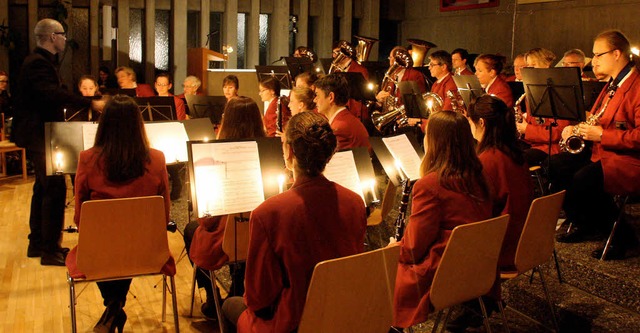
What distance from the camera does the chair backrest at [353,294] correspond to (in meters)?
2.17

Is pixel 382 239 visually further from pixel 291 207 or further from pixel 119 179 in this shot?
pixel 291 207

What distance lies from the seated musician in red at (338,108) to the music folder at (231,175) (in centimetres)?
140

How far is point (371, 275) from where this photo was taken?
7.55 feet

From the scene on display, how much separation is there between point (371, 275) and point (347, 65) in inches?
251

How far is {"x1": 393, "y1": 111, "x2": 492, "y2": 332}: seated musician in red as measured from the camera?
2.82 metres

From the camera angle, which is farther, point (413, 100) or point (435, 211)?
point (413, 100)

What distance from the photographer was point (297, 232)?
7.09 ft

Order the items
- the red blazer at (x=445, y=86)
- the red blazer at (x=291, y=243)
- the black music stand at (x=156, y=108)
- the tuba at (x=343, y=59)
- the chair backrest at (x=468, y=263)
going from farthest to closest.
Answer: the tuba at (x=343, y=59) < the red blazer at (x=445, y=86) < the black music stand at (x=156, y=108) < the chair backrest at (x=468, y=263) < the red blazer at (x=291, y=243)

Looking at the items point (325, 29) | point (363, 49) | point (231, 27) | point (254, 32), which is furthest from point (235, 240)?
point (325, 29)

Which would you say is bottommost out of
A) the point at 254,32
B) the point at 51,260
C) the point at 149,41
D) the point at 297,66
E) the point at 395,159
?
the point at 51,260

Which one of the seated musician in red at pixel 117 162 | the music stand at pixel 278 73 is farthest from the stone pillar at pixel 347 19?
the seated musician in red at pixel 117 162

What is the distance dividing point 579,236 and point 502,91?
1904 mm

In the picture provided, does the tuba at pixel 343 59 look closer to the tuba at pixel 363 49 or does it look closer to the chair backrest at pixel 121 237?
the tuba at pixel 363 49

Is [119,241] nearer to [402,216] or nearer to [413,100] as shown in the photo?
[402,216]
